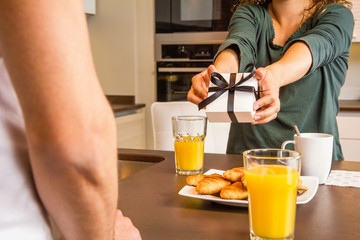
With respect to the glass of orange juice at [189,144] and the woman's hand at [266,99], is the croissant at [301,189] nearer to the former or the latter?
the woman's hand at [266,99]

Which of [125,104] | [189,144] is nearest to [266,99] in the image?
[189,144]

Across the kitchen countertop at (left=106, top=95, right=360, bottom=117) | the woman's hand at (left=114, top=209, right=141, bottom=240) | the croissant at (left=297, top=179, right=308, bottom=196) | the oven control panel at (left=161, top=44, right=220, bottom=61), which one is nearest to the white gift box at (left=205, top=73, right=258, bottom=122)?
the croissant at (left=297, top=179, right=308, bottom=196)

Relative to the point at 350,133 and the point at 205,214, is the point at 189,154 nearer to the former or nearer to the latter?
the point at 205,214

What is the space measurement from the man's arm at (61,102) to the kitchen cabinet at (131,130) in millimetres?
2686

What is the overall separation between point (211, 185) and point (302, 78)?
748 mm

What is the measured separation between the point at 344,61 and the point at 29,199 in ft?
4.38

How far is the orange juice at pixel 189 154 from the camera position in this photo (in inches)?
44.7

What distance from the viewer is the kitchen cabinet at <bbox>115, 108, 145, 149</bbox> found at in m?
3.15

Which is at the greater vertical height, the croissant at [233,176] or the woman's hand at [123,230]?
the woman's hand at [123,230]

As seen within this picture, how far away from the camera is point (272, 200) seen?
704 millimetres

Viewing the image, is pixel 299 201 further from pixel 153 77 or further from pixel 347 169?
pixel 153 77

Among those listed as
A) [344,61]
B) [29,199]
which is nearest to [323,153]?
[344,61]

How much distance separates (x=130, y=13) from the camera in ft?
11.2

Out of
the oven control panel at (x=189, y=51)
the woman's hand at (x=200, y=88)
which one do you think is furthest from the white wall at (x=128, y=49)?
the woman's hand at (x=200, y=88)
